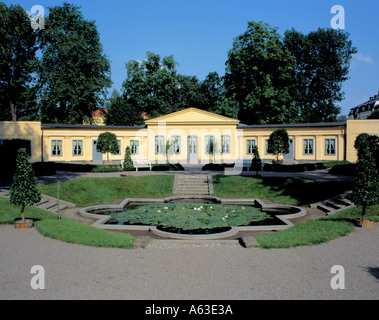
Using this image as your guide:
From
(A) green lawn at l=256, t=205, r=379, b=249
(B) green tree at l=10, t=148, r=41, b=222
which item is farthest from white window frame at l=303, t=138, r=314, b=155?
(B) green tree at l=10, t=148, r=41, b=222

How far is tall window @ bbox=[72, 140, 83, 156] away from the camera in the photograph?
3756 centimetres

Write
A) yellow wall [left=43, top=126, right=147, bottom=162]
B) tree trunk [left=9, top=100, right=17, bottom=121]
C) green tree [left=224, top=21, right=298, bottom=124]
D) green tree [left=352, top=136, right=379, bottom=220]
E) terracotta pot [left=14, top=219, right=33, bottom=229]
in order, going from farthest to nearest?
tree trunk [left=9, top=100, right=17, bottom=121] < green tree [left=224, top=21, right=298, bottom=124] < yellow wall [left=43, top=126, right=147, bottom=162] < green tree [left=352, top=136, right=379, bottom=220] < terracotta pot [left=14, top=219, right=33, bottom=229]

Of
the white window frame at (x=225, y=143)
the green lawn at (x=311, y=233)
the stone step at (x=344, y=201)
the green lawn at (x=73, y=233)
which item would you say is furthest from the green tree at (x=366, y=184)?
the white window frame at (x=225, y=143)

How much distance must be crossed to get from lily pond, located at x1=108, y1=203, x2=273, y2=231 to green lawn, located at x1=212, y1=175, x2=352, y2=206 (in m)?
2.67

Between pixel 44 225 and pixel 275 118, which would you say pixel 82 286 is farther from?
pixel 275 118

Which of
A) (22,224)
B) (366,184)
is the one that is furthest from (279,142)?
(22,224)

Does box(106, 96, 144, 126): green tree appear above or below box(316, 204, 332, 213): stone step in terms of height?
above

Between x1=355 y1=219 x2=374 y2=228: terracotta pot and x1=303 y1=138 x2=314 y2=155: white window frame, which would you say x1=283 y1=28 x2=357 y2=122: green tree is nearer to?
x1=303 y1=138 x2=314 y2=155: white window frame

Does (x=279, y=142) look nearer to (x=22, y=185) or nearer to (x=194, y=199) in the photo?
(x=194, y=199)

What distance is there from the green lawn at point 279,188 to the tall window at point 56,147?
21.1 m

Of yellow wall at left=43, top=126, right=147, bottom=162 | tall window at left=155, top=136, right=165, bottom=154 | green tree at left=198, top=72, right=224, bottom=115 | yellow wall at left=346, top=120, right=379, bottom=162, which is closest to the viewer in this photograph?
yellow wall at left=346, top=120, right=379, bottom=162

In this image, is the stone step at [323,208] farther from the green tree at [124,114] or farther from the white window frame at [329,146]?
the green tree at [124,114]

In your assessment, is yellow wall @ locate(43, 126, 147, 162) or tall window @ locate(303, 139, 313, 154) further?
tall window @ locate(303, 139, 313, 154)

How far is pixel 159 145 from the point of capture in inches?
1497
